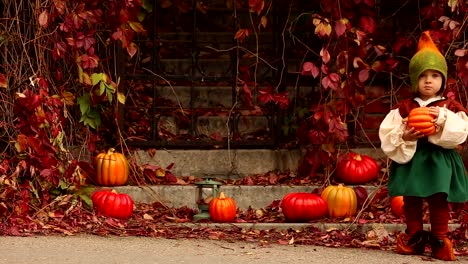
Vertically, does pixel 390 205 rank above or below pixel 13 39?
below

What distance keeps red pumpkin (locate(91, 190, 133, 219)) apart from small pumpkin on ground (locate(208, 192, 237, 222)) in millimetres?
563

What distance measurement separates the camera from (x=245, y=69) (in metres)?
8.67

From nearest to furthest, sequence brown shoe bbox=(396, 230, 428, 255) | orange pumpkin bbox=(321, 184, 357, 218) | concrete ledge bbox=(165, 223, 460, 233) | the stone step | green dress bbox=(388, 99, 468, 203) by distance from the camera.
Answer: green dress bbox=(388, 99, 468, 203)
brown shoe bbox=(396, 230, 428, 255)
concrete ledge bbox=(165, 223, 460, 233)
orange pumpkin bbox=(321, 184, 357, 218)
the stone step

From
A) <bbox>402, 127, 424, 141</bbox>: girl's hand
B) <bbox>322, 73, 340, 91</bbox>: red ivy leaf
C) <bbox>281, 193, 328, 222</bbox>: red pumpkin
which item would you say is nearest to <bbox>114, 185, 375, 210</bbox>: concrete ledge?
<bbox>281, 193, 328, 222</bbox>: red pumpkin

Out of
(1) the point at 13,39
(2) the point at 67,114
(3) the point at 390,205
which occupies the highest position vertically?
(1) the point at 13,39

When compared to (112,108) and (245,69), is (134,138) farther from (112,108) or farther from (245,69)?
(245,69)

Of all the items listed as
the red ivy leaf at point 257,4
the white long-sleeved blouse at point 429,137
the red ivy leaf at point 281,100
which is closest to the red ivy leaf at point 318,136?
the red ivy leaf at point 281,100

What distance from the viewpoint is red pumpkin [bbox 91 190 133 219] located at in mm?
7699

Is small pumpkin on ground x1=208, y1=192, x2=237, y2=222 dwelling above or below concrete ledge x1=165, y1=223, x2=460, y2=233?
above

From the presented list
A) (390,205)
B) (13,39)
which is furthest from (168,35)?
(390,205)

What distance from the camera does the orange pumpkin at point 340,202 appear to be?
7.84 m

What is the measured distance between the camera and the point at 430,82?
21.7 ft

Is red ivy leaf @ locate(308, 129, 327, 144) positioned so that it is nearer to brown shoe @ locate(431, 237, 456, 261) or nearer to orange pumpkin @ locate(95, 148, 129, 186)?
orange pumpkin @ locate(95, 148, 129, 186)

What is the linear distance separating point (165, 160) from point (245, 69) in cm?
93
